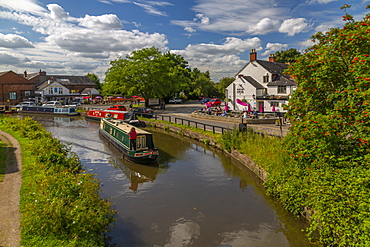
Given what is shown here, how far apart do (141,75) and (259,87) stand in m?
17.5

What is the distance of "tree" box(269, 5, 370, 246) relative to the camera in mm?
7203

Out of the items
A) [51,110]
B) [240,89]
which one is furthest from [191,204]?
[51,110]

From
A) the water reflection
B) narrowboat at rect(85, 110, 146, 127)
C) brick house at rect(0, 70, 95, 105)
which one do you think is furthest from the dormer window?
brick house at rect(0, 70, 95, 105)

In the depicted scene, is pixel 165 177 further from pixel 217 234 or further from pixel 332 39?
pixel 332 39

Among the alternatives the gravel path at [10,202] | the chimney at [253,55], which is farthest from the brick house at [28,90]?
the gravel path at [10,202]

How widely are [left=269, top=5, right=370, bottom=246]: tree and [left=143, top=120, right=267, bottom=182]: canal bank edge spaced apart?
2.88 m

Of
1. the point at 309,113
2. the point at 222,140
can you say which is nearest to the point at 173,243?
the point at 309,113

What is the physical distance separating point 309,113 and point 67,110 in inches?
1626

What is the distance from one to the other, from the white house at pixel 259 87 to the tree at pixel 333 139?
70.4ft

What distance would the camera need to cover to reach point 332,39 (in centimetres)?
1000

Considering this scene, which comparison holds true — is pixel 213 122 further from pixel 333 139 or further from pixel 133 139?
pixel 333 139

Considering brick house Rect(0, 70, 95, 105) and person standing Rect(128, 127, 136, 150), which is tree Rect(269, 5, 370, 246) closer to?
person standing Rect(128, 127, 136, 150)

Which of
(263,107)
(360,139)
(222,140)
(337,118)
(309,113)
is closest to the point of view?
(360,139)

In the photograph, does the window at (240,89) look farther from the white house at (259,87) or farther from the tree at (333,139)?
the tree at (333,139)
